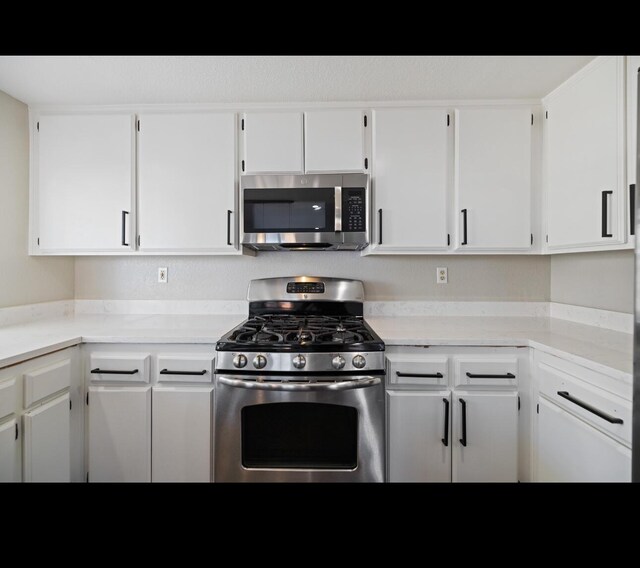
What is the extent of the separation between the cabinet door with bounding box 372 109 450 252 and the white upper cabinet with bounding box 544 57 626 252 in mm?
579

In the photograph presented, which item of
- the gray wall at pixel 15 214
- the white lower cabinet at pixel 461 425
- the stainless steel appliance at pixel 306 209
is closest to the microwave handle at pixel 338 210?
the stainless steel appliance at pixel 306 209

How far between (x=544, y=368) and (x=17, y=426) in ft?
7.47

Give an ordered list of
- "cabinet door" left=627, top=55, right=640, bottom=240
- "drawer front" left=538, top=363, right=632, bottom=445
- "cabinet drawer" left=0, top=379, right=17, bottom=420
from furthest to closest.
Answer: "cabinet door" left=627, top=55, right=640, bottom=240 → "cabinet drawer" left=0, top=379, right=17, bottom=420 → "drawer front" left=538, top=363, right=632, bottom=445

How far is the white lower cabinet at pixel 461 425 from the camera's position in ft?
5.44

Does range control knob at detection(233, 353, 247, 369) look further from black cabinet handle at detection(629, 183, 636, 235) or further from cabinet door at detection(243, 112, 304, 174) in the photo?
black cabinet handle at detection(629, 183, 636, 235)

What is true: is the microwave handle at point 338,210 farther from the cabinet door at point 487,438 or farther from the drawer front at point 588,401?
the drawer front at point 588,401

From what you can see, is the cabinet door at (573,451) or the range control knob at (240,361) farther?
the range control knob at (240,361)

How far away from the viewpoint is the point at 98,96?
2.01 m

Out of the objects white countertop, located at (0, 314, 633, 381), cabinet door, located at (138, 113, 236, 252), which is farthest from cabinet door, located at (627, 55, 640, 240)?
cabinet door, located at (138, 113, 236, 252)

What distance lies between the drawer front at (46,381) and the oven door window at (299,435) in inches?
33.2

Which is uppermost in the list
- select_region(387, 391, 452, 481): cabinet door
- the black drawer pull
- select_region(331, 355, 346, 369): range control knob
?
select_region(331, 355, 346, 369): range control knob

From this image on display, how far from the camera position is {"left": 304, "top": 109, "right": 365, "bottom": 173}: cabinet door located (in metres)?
2.04
